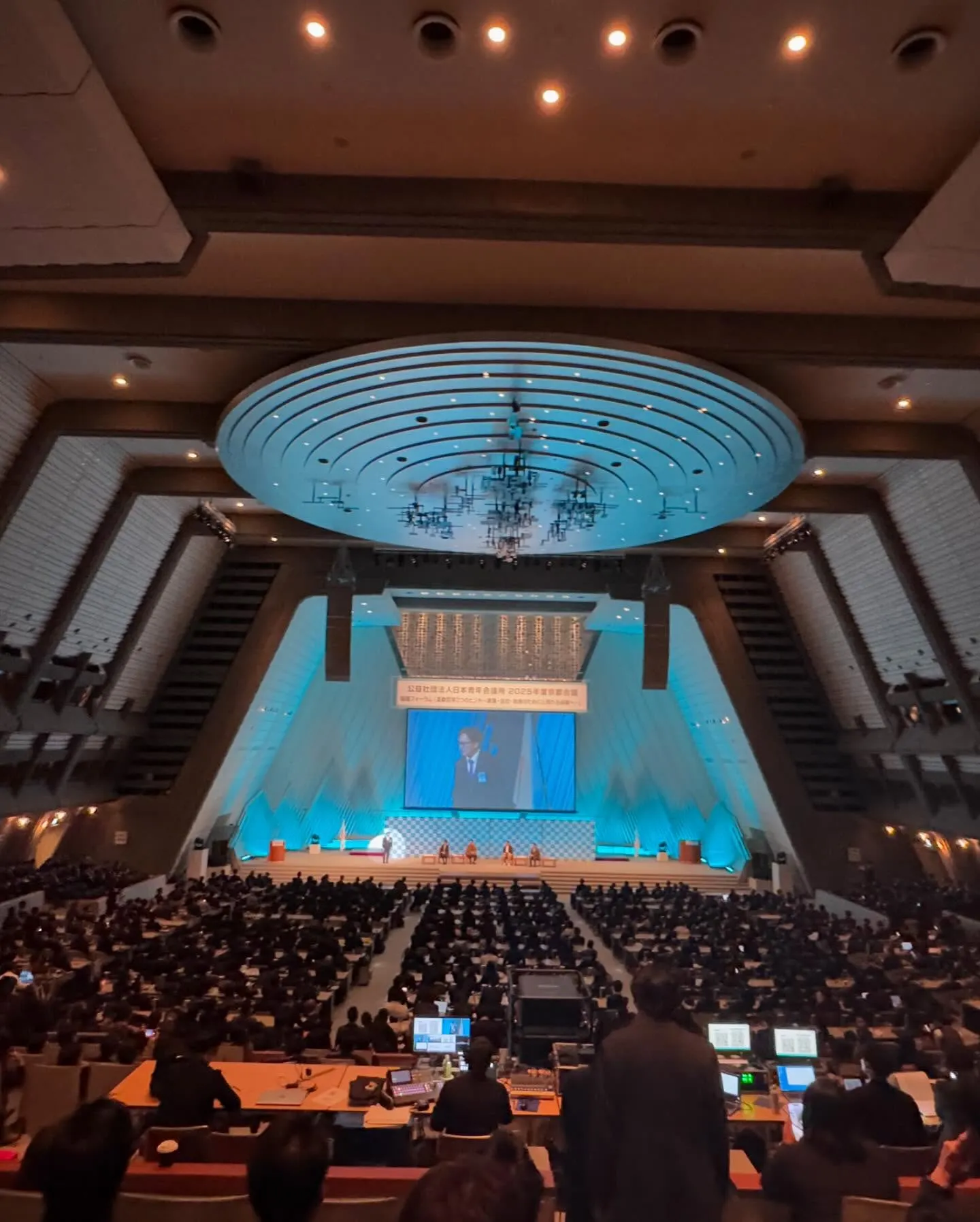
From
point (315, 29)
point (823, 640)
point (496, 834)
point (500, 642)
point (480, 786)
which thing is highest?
point (500, 642)

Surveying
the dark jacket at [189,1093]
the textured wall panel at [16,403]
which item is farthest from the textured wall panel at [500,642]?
the dark jacket at [189,1093]

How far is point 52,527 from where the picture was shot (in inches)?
600

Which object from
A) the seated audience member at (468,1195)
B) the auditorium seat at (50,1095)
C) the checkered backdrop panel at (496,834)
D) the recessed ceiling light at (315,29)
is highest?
the recessed ceiling light at (315,29)

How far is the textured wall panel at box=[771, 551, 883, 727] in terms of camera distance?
2156cm

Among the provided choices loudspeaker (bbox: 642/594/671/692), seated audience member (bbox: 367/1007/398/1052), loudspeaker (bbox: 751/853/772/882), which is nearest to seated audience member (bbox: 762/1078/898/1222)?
seated audience member (bbox: 367/1007/398/1052)

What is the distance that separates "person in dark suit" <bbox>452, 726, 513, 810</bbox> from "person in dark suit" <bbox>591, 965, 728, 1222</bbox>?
29.2 meters

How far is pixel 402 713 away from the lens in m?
33.9

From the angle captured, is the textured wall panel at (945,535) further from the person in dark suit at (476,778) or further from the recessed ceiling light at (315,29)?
the person in dark suit at (476,778)

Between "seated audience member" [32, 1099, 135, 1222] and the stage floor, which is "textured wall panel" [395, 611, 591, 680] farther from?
"seated audience member" [32, 1099, 135, 1222]

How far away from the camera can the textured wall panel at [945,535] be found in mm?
14656

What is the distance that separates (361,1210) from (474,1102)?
1.38 meters

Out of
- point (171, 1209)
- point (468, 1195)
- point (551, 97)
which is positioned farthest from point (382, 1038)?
point (551, 97)

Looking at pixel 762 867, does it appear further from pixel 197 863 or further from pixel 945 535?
pixel 197 863

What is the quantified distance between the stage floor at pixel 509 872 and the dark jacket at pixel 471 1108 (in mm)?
21632
